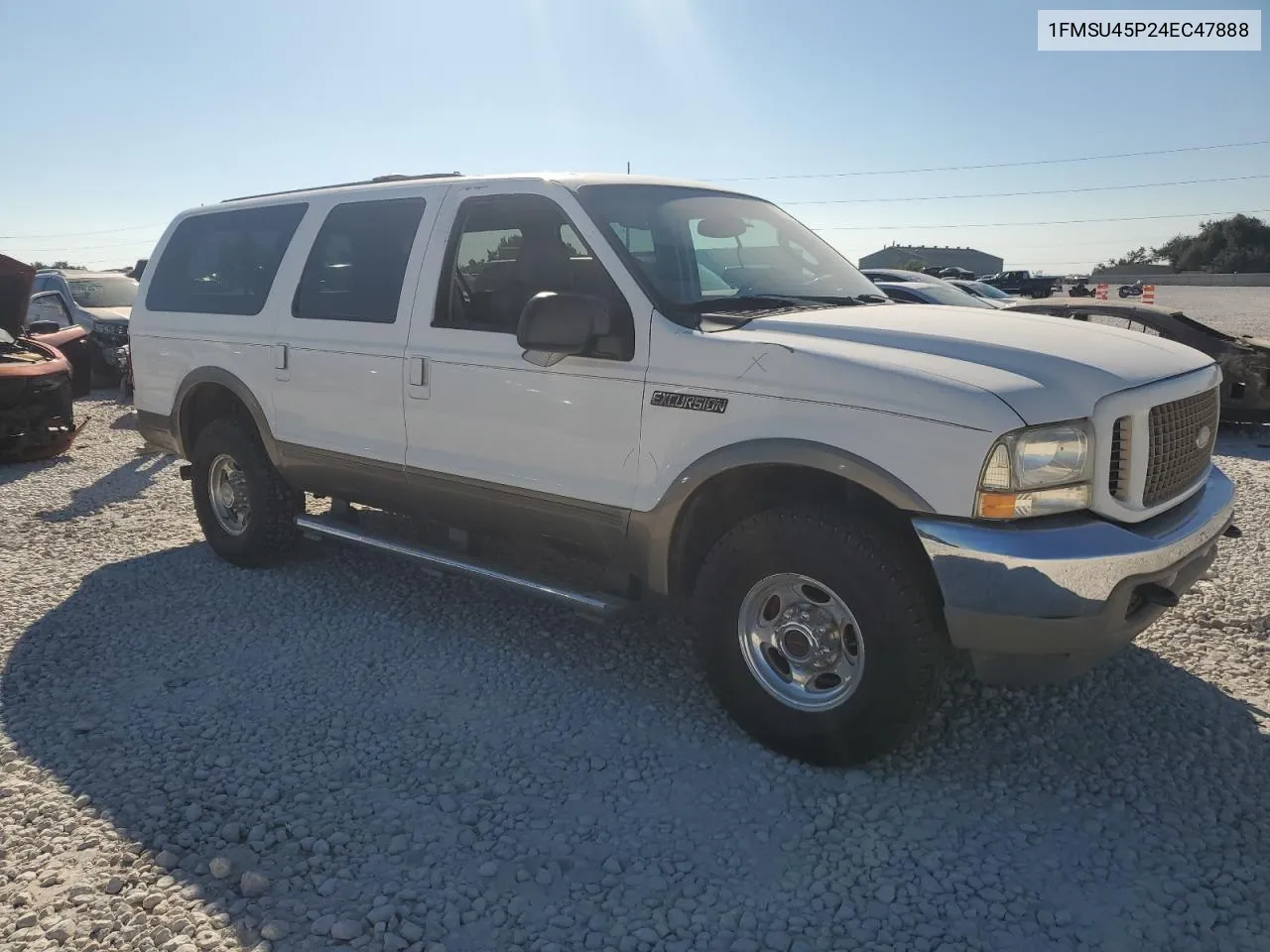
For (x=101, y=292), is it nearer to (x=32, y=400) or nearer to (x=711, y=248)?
(x=32, y=400)

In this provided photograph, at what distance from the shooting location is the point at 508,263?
4137 millimetres

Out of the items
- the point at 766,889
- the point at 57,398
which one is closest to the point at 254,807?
the point at 766,889

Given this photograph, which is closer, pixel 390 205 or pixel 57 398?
pixel 390 205

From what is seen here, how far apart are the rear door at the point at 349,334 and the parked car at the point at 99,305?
33.2ft

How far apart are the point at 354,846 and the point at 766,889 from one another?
4.16 ft

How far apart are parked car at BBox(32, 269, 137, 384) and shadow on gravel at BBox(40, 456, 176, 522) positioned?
18.5 feet

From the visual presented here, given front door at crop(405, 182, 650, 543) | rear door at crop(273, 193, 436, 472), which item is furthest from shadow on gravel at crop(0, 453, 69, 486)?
front door at crop(405, 182, 650, 543)

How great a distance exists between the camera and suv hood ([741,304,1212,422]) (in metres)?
2.90

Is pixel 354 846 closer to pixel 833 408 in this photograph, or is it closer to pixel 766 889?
pixel 766 889

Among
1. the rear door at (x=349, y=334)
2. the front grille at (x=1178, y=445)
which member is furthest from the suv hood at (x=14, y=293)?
the front grille at (x=1178, y=445)

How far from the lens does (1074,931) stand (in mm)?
2559

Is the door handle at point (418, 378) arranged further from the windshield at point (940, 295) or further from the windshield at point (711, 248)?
the windshield at point (940, 295)

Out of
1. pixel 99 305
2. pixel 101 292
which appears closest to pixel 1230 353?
pixel 99 305

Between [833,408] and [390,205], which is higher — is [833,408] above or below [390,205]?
below
